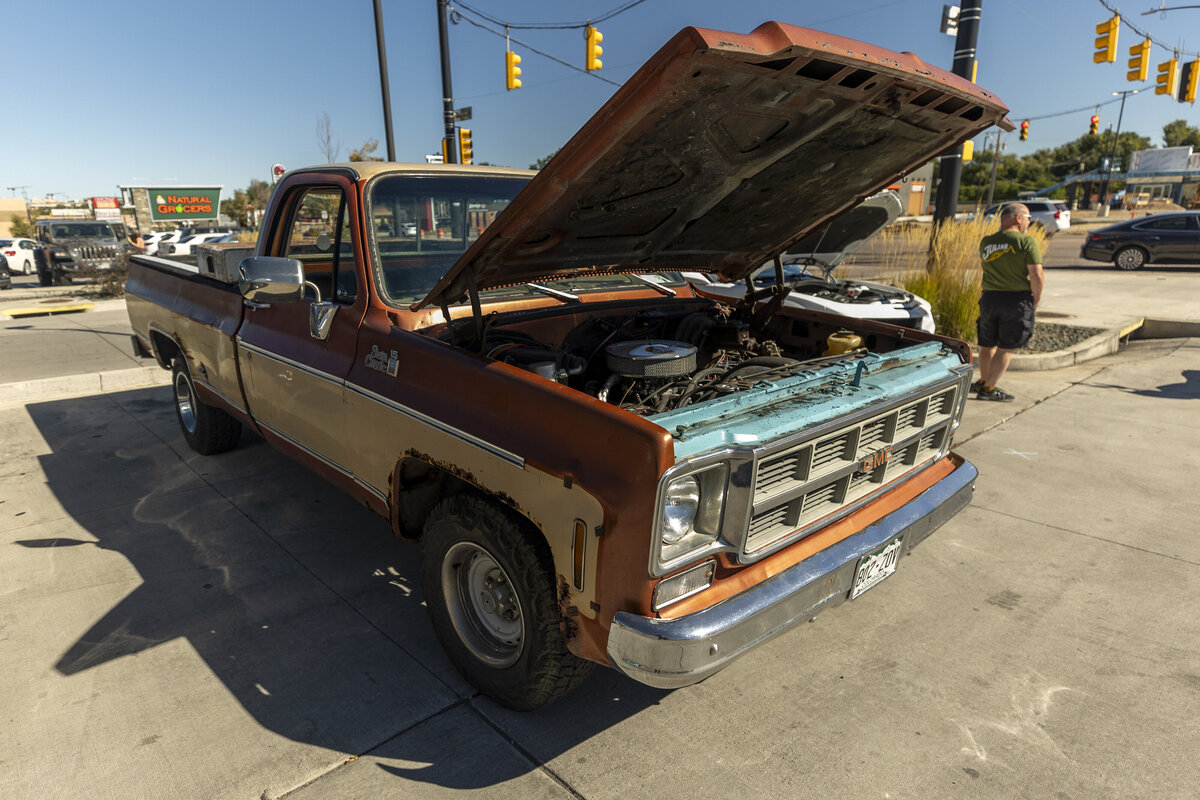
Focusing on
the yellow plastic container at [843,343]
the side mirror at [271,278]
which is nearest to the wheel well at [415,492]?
the side mirror at [271,278]

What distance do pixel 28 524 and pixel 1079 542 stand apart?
6.13 metres

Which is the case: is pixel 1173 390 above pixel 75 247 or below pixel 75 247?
below

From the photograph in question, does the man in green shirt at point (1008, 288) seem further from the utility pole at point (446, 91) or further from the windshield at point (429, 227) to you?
the utility pole at point (446, 91)

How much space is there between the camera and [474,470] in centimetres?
240

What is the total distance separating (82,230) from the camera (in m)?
21.1

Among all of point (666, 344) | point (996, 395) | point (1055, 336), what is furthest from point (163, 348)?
point (1055, 336)

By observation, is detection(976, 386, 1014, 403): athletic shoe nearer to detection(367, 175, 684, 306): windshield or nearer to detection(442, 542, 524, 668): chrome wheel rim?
detection(367, 175, 684, 306): windshield

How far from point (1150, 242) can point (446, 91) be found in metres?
16.9

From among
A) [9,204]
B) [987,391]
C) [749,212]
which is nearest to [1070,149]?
[987,391]

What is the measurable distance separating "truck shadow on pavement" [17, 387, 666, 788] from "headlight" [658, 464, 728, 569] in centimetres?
97

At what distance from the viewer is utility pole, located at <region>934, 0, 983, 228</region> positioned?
8.34m

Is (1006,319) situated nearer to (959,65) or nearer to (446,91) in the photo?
(959,65)

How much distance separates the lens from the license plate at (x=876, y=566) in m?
2.48

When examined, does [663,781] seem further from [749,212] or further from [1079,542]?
[1079,542]
